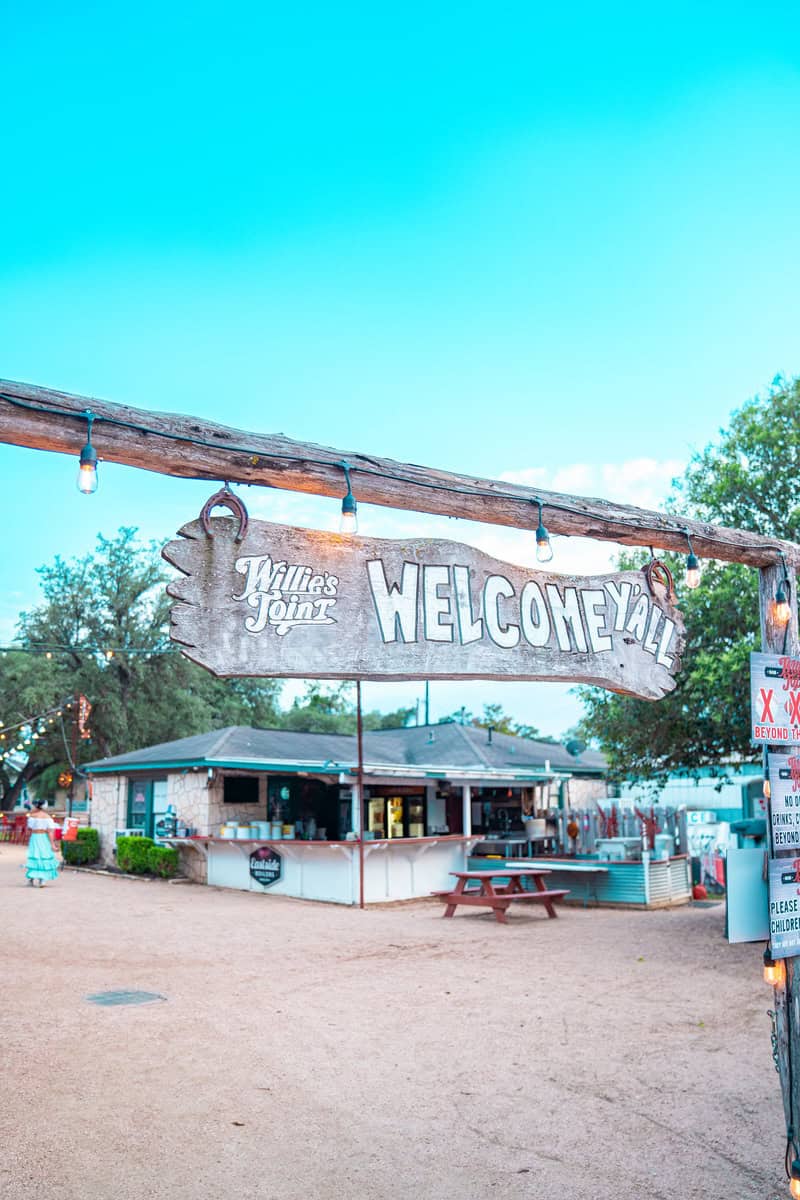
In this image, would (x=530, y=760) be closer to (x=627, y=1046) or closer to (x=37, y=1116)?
(x=627, y=1046)

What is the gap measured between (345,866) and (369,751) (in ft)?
18.4

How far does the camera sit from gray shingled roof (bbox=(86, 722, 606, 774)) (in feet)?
67.7

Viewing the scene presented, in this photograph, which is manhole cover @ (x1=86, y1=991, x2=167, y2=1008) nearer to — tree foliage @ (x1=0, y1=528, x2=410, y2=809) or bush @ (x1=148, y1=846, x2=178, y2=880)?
bush @ (x1=148, y1=846, x2=178, y2=880)

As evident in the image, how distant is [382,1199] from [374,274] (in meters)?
11.5

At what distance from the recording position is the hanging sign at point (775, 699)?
4.35 m

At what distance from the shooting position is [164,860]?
20.6m

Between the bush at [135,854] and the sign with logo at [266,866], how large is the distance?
3511 mm

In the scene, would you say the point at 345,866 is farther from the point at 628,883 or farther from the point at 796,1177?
the point at 796,1177

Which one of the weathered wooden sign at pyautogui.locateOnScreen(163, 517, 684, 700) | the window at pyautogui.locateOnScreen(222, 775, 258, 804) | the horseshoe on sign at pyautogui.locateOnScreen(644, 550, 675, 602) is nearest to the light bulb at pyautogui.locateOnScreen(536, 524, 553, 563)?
the weathered wooden sign at pyautogui.locateOnScreen(163, 517, 684, 700)

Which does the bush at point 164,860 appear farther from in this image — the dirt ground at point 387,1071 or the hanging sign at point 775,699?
the hanging sign at point 775,699

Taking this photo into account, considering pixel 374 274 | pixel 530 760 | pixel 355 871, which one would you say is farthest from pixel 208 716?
pixel 374 274

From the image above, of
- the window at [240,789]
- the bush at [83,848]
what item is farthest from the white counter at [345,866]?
the bush at [83,848]

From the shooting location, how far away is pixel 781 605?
4.74 metres

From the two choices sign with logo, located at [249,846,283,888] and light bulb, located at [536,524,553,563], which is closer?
light bulb, located at [536,524,553,563]
